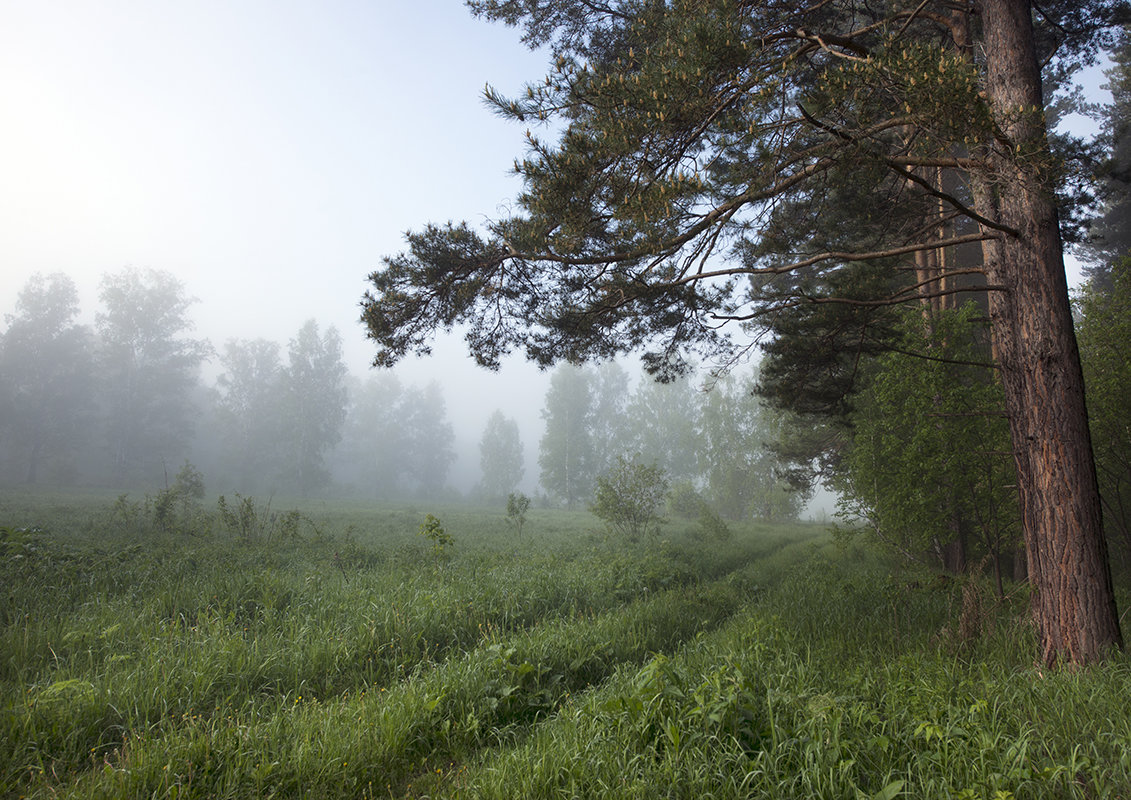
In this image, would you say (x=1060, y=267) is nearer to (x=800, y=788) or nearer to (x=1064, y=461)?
(x=1064, y=461)

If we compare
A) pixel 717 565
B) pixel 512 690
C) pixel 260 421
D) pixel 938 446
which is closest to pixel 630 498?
pixel 717 565

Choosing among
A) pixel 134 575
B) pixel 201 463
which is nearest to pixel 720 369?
pixel 134 575

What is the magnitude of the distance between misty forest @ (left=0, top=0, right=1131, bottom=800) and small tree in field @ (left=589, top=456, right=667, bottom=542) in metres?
4.41

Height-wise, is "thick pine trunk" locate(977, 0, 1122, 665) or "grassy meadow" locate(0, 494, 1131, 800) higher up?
"thick pine trunk" locate(977, 0, 1122, 665)

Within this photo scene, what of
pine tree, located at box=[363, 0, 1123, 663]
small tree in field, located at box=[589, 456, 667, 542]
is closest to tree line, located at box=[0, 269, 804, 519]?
small tree in field, located at box=[589, 456, 667, 542]

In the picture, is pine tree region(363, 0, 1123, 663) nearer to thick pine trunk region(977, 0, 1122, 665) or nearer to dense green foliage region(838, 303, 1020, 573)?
thick pine trunk region(977, 0, 1122, 665)

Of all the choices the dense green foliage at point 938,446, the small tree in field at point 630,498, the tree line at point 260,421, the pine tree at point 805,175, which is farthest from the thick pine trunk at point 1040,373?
the tree line at point 260,421

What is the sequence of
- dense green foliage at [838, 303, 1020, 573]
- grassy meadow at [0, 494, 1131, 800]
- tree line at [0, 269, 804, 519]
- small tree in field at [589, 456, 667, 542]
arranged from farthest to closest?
tree line at [0, 269, 804, 519]
small tree in field at [589, 456, 667, 542]
dense green foliage at [838, 303, 1020, 573]
grassy meadow at [0, 494, 1131, 800]

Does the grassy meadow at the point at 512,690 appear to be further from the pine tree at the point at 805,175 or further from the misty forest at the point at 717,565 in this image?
the pine tree at the point at 805,175

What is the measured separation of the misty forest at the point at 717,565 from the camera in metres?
3.01

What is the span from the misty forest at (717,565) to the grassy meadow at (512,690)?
37 millimetres

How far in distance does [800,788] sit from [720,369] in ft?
17.4

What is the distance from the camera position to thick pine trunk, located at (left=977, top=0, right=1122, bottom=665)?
4062 millimetres

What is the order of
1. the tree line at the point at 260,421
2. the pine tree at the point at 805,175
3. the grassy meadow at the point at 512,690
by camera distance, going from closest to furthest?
the grassy meadow at the point at 512,690, the pine tree at the point at 805,175, the tree line at the point at 260,421
